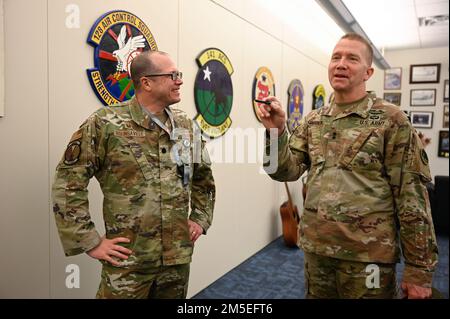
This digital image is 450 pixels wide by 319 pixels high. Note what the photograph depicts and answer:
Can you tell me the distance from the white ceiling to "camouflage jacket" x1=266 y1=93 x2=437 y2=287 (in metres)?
1.87

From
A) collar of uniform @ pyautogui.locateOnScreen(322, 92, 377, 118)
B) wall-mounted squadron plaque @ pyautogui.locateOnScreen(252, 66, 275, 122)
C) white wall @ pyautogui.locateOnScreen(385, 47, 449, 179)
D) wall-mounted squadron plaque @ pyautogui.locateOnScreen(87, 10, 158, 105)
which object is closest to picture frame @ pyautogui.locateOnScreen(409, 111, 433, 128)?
white wall @ pyautogui.locateOnScreen(385, 47, 449, 179)

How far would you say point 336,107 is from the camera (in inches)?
55.1

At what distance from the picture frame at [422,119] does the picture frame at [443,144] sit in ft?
0.73

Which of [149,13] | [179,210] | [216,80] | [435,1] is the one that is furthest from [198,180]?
[435,1]

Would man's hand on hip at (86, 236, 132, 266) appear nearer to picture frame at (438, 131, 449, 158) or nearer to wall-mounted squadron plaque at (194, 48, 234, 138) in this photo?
wall-mounted squadron plaque at (194, 48, 234, 138)

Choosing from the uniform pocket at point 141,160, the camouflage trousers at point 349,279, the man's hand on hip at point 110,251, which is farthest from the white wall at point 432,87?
the man's hand on hip at point 110,251

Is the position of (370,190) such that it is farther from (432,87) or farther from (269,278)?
(432,87)

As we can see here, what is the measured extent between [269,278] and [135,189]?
6.15ft

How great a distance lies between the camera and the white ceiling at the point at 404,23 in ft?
11.5

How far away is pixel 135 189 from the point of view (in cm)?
122

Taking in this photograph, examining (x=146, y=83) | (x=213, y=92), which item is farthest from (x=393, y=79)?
(x=146, y=83)

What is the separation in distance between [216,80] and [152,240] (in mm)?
1480

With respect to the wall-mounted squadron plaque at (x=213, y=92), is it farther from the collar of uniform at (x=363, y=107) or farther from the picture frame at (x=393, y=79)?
the picture frame at (x=393, y=79)
